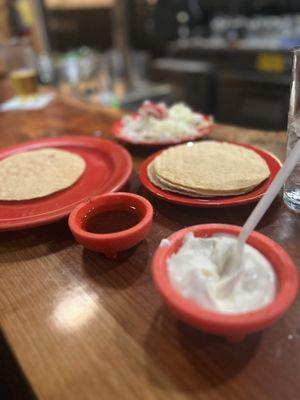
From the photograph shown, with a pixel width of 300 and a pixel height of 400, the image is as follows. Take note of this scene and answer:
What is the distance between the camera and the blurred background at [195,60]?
10.8ft

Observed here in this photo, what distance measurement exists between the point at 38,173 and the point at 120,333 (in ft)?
2.34

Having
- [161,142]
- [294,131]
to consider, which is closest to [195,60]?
[161,142]

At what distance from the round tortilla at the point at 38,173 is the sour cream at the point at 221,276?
0.57 meters

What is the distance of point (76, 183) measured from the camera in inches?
46.2

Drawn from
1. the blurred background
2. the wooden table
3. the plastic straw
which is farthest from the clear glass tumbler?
the blurred background

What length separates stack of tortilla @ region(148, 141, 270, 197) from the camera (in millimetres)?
974

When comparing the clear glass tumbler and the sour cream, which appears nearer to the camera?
the sour cream

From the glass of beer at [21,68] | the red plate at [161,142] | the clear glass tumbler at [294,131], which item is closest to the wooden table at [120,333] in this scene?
the clear glass tumbler at [294,131]

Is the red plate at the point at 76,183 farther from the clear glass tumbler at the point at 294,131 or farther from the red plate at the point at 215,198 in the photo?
the clear glass tumbler at the point at 294,131

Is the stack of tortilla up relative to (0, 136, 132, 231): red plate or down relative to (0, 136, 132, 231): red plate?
up

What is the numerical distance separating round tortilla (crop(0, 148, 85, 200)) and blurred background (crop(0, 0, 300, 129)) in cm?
172

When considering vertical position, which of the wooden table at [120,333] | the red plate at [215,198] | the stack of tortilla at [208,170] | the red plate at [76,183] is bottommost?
the wooden table at [120,333]

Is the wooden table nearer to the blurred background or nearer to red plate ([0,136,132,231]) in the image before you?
red plate ([0,136,132,231])

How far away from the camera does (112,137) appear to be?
167 cm
